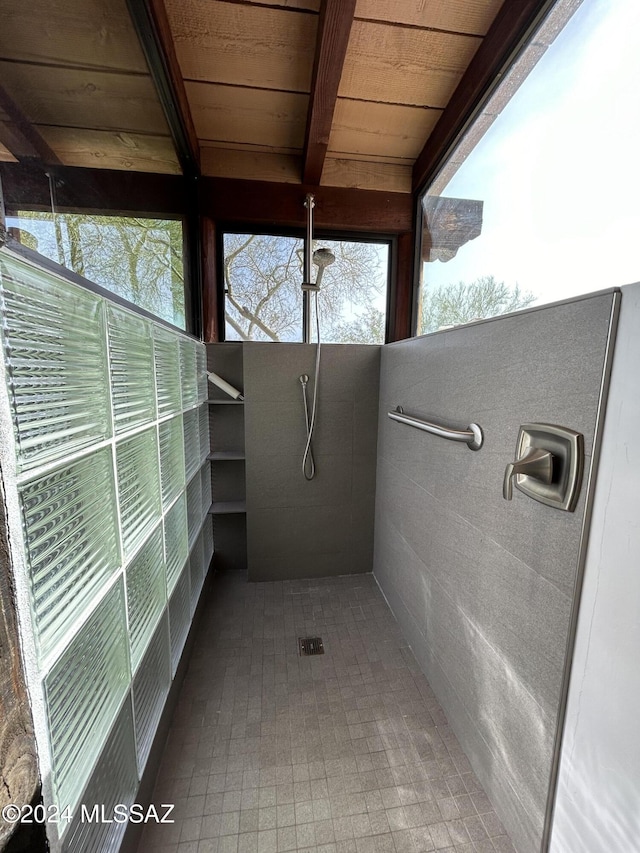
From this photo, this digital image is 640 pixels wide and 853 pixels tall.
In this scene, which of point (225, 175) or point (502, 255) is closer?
point (502, 255)

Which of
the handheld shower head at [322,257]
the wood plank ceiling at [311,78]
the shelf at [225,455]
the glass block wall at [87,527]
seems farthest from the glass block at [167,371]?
the wood plank ceiling at [311,78]

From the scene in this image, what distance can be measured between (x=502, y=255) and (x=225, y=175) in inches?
58.8

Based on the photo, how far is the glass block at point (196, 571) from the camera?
162cm

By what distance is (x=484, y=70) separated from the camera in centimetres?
130

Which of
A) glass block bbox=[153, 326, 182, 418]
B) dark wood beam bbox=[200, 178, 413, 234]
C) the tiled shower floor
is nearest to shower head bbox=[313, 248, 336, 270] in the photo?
dark wood beam bbox=[200, 178, 413, 234]

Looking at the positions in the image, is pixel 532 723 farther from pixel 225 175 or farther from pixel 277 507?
pixel 225 175

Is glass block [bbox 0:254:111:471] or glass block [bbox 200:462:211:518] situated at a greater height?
glass block [bbox 0:254:111:471]

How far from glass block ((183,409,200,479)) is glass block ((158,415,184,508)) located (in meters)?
0.08

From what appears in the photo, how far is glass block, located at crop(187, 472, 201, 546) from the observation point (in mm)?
1581

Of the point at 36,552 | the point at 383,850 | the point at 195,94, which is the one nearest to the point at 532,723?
the point at 383,850

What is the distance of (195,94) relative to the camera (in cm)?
146

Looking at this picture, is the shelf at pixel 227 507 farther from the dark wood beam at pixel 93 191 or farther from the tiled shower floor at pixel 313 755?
the dark wood beam at pixel 93 191

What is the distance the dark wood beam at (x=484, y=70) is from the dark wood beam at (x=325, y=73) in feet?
1.78

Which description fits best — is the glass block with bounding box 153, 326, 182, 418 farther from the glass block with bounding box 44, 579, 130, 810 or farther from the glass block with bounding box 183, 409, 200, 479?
the glass block with bounding box 44, 579, 130, 810
